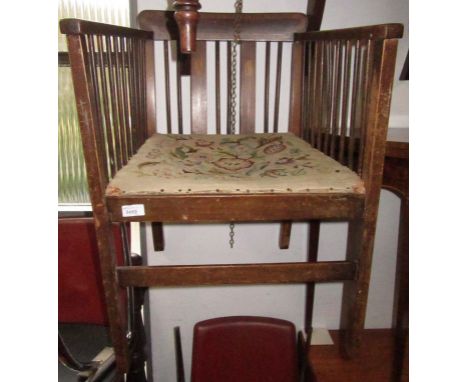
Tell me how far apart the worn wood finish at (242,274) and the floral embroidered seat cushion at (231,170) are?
6.1 inches

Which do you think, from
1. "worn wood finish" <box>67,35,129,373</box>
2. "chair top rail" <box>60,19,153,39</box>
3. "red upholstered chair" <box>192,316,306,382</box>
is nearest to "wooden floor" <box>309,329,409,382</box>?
"red upholstered chair" <box>192,316,306,382</box>

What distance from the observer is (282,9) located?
1.14 m

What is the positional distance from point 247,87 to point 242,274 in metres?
0.58

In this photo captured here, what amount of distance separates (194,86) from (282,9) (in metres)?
0.35

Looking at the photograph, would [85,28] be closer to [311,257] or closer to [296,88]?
[296,88]

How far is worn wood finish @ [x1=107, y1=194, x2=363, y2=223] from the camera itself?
0.65 m

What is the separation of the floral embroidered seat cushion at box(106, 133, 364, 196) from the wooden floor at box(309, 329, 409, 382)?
0.54 metres

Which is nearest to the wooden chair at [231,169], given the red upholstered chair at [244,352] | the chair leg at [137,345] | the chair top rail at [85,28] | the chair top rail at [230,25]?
the chair top rail at [85,28]

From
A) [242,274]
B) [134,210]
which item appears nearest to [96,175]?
[134,210]

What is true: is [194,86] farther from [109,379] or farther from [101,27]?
[109,379]

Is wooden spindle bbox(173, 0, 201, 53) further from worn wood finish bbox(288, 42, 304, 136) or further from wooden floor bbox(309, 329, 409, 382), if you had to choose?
wooden floor bbox(309, 329, 409, 382)

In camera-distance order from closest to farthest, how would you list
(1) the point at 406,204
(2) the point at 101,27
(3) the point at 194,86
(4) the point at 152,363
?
(2) the point at 101,27 → (1) the point at 406,204 → (3) the point at 194,86 → (4) the point at 152,363

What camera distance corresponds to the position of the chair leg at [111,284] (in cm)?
67
